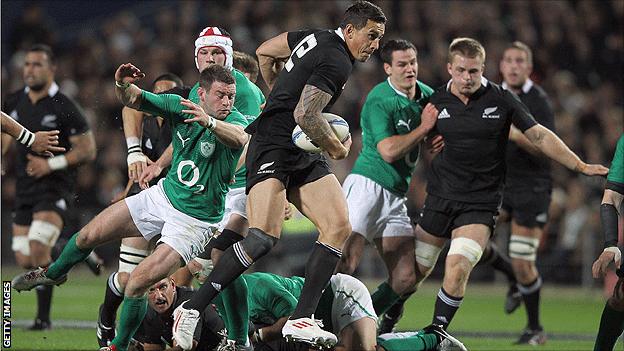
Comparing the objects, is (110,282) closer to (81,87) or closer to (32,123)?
(32,123)

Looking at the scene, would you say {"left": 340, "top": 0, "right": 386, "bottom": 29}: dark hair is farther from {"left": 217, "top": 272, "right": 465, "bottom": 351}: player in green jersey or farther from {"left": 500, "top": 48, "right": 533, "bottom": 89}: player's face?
{"left": 500, "top": 48, "right": 533, "bottom": 89}: player's face

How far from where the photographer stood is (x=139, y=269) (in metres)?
7.00

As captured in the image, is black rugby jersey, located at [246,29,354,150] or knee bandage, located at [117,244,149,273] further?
knee bandage, located at [117,244,149,273]

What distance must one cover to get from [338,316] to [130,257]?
1.87 metres

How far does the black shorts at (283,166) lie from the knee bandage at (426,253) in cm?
182


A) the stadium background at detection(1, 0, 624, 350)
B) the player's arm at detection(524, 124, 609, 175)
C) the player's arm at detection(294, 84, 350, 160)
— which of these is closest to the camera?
the player's arm at detection(294, 84, 350, 160)

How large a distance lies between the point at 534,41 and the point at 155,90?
37.1 feet

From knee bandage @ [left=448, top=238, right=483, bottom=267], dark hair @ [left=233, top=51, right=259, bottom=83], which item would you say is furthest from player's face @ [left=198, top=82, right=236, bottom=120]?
knee bandage @ [left=448, top=238, right=483, bottom=267]

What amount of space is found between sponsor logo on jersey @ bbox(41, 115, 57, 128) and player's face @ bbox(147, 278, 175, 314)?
11.3 ft

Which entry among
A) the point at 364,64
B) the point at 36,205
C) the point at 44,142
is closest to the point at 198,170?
the point at 44,142

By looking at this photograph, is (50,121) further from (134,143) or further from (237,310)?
(237,310)

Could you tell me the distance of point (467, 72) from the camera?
841 cm

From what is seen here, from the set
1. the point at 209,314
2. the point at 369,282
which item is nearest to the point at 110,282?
the point at 209,314

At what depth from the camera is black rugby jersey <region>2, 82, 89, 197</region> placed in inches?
412
